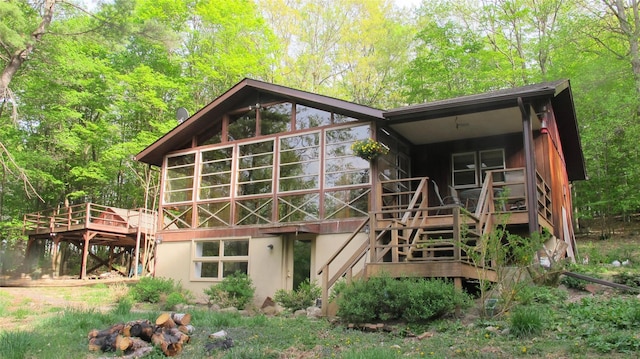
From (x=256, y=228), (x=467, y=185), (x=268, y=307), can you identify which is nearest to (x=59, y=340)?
(x=268, y=307)

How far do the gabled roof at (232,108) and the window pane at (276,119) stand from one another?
0.29 m

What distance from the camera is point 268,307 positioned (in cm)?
1135

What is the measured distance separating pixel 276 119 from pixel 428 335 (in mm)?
8342

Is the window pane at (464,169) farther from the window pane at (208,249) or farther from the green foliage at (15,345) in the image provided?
the green foliage at (15,345)

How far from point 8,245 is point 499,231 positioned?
31743mm

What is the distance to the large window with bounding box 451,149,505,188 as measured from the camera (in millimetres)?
12244

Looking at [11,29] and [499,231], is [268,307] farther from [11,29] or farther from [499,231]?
[11,29]

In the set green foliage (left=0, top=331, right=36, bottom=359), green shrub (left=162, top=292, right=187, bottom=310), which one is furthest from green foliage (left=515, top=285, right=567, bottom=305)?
green shrub (left=162, top=292, right=187, bottom=310)

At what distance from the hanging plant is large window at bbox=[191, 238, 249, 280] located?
389 cm

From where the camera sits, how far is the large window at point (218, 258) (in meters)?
12.7

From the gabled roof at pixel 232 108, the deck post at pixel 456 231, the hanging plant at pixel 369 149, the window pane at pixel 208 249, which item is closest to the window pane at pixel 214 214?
the window pane at pixel 208 249

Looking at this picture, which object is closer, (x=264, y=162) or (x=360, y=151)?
(x=360, y=151)

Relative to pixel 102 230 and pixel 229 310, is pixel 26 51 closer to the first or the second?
pixel 102 230

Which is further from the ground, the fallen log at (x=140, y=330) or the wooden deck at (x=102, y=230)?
the wooden deck at (x=102, y=230)
